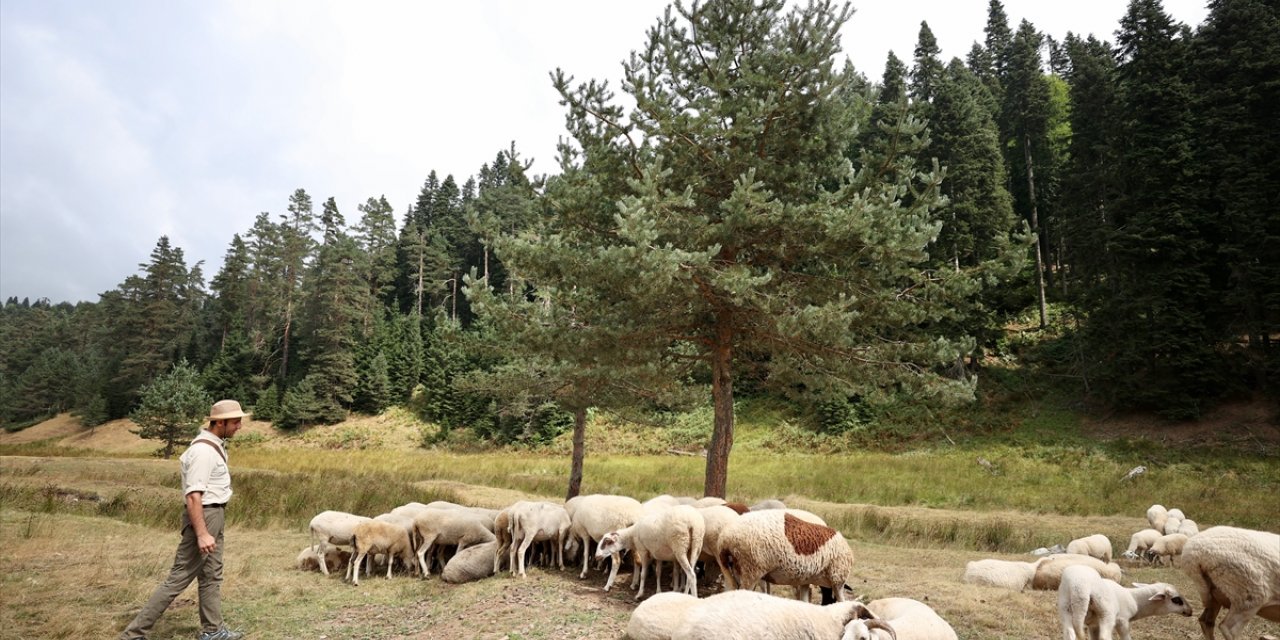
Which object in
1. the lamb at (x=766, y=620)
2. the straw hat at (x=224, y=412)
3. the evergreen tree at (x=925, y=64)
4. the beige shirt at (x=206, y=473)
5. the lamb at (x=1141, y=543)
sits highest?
the evergreen tree at (x=925, y=64)

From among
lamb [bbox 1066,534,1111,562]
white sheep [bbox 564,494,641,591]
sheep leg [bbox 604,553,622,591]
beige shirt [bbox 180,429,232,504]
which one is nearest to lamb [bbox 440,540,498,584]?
white sheep [bbox 564,494,641,591]

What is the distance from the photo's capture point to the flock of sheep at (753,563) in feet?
13.3

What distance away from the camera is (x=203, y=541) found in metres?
5.27

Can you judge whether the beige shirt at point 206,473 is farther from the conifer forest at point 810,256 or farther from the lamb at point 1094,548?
the lamb at point 1094,548

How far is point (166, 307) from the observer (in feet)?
204

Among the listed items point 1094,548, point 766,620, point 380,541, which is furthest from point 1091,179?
point 380,541

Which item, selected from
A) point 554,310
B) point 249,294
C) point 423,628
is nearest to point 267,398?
point 249,294

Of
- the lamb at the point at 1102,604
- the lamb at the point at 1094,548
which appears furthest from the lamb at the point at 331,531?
the lamb at the point at 1094,548

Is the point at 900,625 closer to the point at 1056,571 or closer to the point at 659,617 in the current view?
the point at 659,617

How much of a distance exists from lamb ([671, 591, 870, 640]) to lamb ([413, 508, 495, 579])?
5.64m

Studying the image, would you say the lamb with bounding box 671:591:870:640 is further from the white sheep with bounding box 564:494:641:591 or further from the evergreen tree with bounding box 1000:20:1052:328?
the evergreen tree with bounding box 1000:20:1052:328

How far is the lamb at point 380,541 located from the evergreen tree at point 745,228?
408cm

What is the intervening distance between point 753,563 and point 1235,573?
147 inches

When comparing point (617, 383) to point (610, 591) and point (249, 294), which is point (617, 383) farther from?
point (249, 294)
